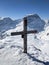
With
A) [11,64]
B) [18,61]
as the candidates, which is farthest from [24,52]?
[11,64]

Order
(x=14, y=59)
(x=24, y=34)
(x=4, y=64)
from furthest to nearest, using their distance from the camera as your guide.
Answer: (x=24, y=34) → (x=14, y=59) → (x=4, y=64)

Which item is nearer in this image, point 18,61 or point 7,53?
point 18,61

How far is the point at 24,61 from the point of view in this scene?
32.1 feet

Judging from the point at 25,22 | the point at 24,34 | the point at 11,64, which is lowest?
the point at 11,64

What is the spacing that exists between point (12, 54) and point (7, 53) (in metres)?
0.53

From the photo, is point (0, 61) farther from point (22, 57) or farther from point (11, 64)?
point (22, 57)

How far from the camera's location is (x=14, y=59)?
10.1 m

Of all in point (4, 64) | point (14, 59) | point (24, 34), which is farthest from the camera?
point (24, 34)

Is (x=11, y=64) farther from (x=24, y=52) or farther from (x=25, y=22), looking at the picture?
(x=25, y=22)

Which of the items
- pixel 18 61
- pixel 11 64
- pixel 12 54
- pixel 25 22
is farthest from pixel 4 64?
pixel 25 22

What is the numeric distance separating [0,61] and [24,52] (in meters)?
2.31

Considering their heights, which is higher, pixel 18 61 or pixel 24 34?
pixel 24 34

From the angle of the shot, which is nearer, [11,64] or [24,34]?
[11,64]

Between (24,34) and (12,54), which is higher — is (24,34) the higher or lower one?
the higher one
